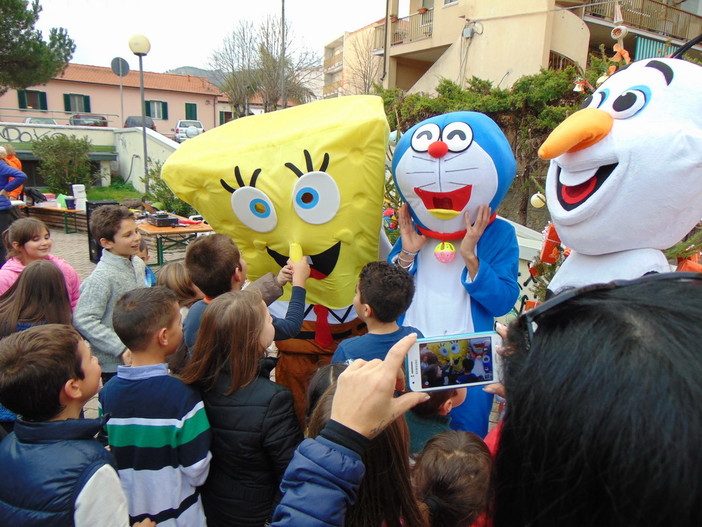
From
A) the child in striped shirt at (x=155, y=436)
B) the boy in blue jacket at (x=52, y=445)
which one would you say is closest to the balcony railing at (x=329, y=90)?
the child in striped shirt at (x=155, y=436)

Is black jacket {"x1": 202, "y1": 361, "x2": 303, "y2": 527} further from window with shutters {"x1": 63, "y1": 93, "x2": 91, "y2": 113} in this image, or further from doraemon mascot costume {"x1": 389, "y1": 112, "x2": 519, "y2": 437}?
window with shutters {"x1": 63, "y1": 93, "x2": 91, "y2": 113}

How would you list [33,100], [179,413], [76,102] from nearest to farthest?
[179,413]
[33,100]
[76,102]

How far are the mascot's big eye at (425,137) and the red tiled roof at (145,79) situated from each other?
3632 cm

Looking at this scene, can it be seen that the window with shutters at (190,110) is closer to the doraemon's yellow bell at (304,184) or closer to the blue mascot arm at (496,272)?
the doraemon's yellow bell at (304,184)

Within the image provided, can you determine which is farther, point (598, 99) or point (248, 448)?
point (598, 99)

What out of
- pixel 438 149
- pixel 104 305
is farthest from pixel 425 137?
pixel 104 305

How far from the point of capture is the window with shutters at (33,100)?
104ft

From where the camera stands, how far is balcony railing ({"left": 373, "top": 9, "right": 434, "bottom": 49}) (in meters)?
17.7

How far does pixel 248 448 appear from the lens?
1704mm

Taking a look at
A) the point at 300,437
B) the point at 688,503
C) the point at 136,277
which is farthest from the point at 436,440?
the point at 136,277

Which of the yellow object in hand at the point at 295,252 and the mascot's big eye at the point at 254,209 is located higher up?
the mascot's big eye at the point at 254,209

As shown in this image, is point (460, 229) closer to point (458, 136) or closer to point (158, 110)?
point (458, 136)

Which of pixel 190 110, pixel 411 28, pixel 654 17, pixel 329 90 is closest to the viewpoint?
pixel 654 17

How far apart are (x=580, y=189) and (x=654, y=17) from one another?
16441 millimetres
